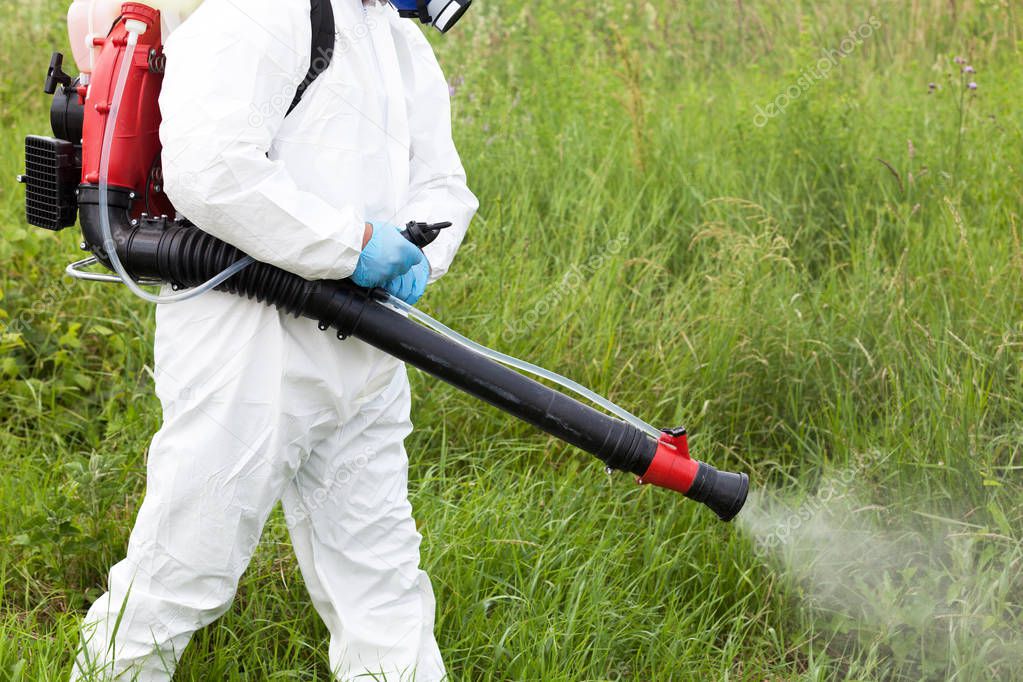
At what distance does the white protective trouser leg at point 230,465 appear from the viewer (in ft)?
6.53

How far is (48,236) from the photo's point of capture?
362 centimetres

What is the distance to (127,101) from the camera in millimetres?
1901

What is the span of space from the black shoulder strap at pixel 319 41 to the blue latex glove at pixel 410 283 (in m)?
0.41

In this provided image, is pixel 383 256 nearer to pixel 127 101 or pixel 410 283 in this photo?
pixel 410 283

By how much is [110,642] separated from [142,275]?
734 mm

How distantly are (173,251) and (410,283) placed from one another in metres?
0.48

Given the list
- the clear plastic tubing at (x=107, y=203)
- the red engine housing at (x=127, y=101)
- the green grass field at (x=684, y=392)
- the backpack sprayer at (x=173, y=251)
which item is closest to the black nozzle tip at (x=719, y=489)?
the backpack sprayer at (x=173, y=251)

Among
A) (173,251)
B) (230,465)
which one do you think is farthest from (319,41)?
(230,465)

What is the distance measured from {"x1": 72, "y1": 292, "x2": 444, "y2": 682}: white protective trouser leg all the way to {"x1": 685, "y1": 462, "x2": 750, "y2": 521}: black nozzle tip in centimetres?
68

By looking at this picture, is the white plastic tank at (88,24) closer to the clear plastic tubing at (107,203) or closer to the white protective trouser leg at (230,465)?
the clear plastic tubing at (107,203)

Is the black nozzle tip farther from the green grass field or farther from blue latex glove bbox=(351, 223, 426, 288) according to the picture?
blue latex glove bbox=(351, 223, 426, 288)

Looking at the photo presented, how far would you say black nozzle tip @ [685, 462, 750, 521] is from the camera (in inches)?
85.1

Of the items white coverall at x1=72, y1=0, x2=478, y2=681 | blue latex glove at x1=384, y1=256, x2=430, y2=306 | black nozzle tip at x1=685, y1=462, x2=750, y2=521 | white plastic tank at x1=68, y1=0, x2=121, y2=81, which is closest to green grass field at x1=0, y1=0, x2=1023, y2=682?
white coverall at x1=72, y1=0, x2=478, y2=681

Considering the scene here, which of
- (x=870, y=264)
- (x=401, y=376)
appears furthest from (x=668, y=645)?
(x=870, y=264)
